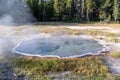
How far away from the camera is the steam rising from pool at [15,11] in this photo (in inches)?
1199

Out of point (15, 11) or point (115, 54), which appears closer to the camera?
point (115, 54)

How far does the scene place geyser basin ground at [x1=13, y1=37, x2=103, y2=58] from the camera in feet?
47.3

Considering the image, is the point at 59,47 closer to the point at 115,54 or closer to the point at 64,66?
the point at 115,54

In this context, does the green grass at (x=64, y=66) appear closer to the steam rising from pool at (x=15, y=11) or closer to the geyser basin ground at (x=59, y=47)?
the geyser basin ground at (x=59, y=47)

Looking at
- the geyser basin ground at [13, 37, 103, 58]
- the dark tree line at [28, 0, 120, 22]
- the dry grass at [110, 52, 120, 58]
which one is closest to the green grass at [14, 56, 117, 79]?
the dry grass at [110, 52, 120, 58]

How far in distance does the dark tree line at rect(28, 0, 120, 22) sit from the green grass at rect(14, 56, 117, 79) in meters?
18.3

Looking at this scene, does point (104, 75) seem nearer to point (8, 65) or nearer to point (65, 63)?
point (65, 63)

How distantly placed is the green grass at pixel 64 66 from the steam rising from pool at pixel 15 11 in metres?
18.6

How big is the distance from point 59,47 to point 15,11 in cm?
1645

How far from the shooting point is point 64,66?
11445 millimetres

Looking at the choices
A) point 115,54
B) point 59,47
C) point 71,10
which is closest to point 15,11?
point 71,10

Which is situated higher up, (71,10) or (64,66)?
(71,10)

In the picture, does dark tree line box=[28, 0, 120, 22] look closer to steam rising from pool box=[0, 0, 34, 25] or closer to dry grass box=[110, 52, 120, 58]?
steam rising from pool box=[0, 0, 34, 25]

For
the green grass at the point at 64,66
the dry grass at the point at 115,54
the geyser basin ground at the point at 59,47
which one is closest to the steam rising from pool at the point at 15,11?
the geyser basin ground at the point at 59,47
